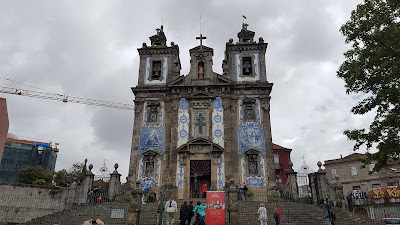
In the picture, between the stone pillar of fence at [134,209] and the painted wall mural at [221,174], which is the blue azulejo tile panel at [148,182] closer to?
the painted wall mural at [221,174]

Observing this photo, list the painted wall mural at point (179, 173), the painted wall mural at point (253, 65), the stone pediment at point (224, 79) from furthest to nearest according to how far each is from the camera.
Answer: the painted wall mural at point (253, 65) < the stone pediment at point (224, 79) < the painted wall mural at point (179, 173)

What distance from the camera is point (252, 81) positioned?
26.1 m

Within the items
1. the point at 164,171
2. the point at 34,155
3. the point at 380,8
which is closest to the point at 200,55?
the point at 164,171

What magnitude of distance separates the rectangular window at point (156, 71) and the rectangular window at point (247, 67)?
7.68 m

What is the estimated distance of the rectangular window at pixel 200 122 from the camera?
2427 cm

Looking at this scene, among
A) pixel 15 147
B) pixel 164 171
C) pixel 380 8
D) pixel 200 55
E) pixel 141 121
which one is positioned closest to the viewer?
pixel 380 8

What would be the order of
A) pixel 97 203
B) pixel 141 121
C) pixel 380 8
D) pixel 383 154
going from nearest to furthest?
pixel 383 154 < pixel 380 8 < pixel 97 203 < pixel 141 121

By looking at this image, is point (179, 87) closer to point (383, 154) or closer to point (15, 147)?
point (383, 154)

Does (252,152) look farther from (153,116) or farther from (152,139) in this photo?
(153,116)

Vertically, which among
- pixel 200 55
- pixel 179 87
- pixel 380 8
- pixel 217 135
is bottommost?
pixel 217 135

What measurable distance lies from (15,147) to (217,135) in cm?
4230

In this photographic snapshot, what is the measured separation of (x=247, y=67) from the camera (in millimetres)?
26719

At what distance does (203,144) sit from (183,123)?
253 centimetres

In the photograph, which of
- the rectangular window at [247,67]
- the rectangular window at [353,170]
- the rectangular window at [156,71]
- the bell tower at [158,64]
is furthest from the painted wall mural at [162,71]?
the rectangular window at [353,170]
